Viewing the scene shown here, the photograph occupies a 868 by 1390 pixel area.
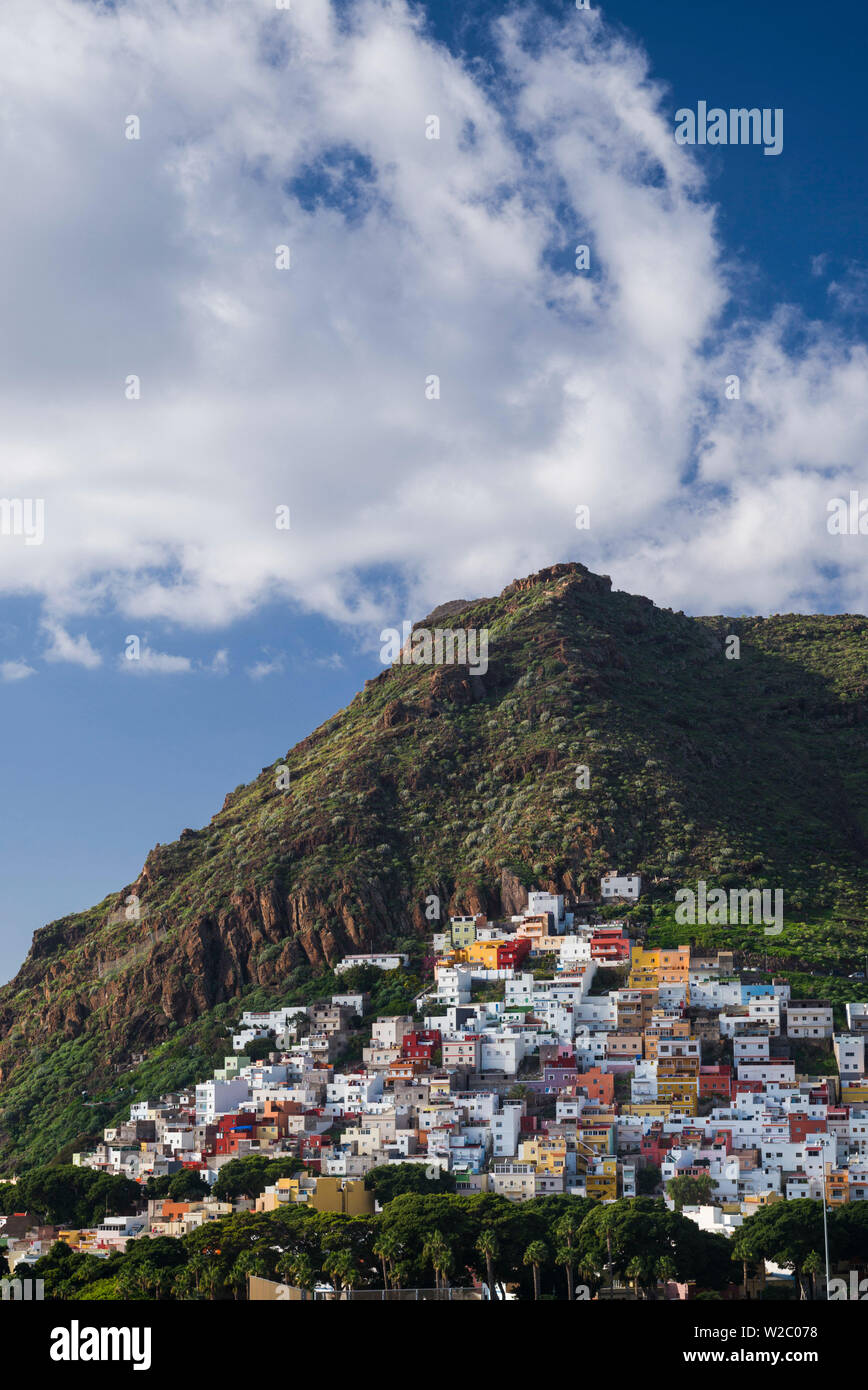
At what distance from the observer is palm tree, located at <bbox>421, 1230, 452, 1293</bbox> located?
156 ft

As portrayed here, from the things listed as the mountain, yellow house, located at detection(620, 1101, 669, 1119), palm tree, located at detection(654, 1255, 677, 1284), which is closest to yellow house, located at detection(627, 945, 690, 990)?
the mountain

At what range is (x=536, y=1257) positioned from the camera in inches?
1889

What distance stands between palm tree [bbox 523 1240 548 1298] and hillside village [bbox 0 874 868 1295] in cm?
687

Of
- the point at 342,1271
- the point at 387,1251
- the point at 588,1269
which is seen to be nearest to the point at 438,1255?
the point at 387,1251

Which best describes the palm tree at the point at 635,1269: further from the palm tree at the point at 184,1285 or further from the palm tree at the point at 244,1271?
the palm tree at the point at 184,1285

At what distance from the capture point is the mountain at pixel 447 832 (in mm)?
90688

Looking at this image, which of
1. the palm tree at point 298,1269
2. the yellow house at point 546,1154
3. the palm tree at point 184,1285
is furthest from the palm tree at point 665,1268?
the palm tree at point 184,1285

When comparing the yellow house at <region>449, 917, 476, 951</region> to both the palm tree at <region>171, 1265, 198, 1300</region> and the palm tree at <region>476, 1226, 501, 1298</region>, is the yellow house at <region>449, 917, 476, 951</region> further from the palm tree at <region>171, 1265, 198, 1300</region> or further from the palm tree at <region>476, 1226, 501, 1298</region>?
the palm tree at <region>171, 1265, 198, 1300</region>

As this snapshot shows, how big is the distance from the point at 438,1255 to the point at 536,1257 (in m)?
2.87

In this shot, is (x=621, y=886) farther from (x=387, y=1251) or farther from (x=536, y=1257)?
(x=387, y=1251)

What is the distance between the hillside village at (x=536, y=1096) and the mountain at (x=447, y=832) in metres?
6.51

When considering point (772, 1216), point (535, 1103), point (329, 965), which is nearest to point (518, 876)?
point (329, 965)
